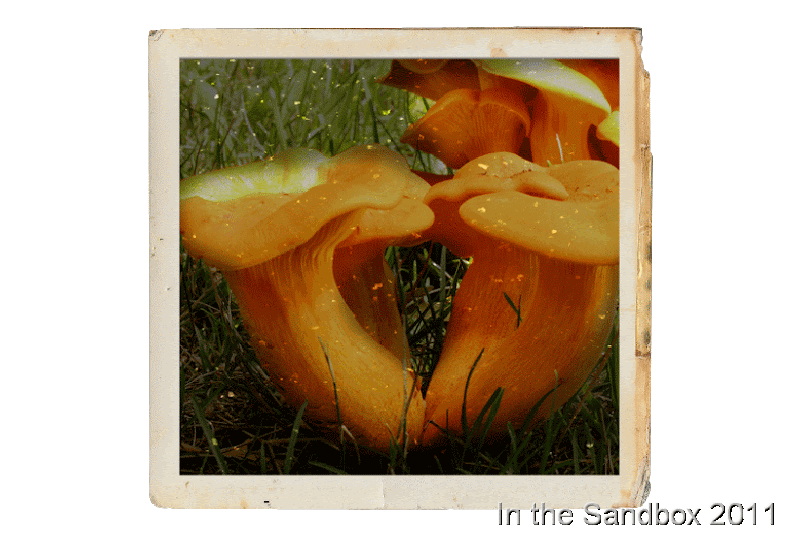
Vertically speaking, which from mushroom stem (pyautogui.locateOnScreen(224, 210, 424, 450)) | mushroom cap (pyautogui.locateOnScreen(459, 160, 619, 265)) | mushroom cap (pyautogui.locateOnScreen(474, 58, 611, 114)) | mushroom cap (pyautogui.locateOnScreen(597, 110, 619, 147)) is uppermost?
mushroom cap (pyautogui.locateOnScreen(474, 58, 611, 114))

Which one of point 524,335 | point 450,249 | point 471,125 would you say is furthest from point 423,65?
point 524,335

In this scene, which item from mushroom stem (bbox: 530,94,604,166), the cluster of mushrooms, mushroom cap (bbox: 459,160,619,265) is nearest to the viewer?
mushroom cap (bbox: 459,160,619,265)

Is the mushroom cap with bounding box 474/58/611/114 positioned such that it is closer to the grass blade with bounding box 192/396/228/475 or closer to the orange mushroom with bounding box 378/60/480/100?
the orange mushroom with bounding box 378/60/480/100

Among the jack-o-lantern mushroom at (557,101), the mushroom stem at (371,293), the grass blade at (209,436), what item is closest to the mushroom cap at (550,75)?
the jack-o-lantern mushroom at (557,101)

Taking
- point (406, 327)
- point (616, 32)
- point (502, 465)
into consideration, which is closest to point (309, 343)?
point (406, 327)

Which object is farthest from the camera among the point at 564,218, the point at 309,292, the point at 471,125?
the point at 471,125

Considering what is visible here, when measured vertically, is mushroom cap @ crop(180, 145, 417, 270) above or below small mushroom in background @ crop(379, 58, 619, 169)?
below

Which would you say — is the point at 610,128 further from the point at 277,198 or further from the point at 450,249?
the point at 277,198

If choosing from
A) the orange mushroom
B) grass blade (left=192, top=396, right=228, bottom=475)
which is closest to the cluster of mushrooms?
the orange mushroom
